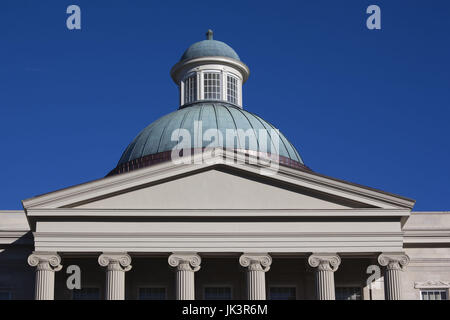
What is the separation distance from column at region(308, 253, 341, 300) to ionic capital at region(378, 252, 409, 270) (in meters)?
2.07

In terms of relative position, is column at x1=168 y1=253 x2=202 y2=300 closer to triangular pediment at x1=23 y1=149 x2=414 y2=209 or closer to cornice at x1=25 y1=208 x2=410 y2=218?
cornice at x1=25 y1=208 x2=410 y2=218

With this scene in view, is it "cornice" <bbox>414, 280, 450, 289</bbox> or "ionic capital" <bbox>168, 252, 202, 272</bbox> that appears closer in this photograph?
"ionic capital" <bbox>168, 252, 202, 272</bbox>

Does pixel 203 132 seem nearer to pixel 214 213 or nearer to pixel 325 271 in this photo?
pixel 214 213

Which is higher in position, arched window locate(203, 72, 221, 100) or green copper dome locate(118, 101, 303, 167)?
arched window locate(203, 72, 221, 100)

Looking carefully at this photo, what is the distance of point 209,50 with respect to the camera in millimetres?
62594

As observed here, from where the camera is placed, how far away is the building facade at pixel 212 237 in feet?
146

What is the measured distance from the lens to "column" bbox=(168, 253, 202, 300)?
144 feet

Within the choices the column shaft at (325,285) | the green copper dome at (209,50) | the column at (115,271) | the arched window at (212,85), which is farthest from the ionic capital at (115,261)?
the green copper dome at (209,50)

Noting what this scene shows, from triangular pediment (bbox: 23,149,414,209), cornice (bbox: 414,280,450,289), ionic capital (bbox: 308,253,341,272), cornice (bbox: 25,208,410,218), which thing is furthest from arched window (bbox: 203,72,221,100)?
cornice (bbox: 414,280,450,289)

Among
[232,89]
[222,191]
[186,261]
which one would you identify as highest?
[232,89]

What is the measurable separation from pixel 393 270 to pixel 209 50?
23.6m

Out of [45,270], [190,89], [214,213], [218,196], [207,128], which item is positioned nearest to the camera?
[45,270]

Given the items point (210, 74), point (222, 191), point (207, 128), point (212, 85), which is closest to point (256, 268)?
point (222, 191)
